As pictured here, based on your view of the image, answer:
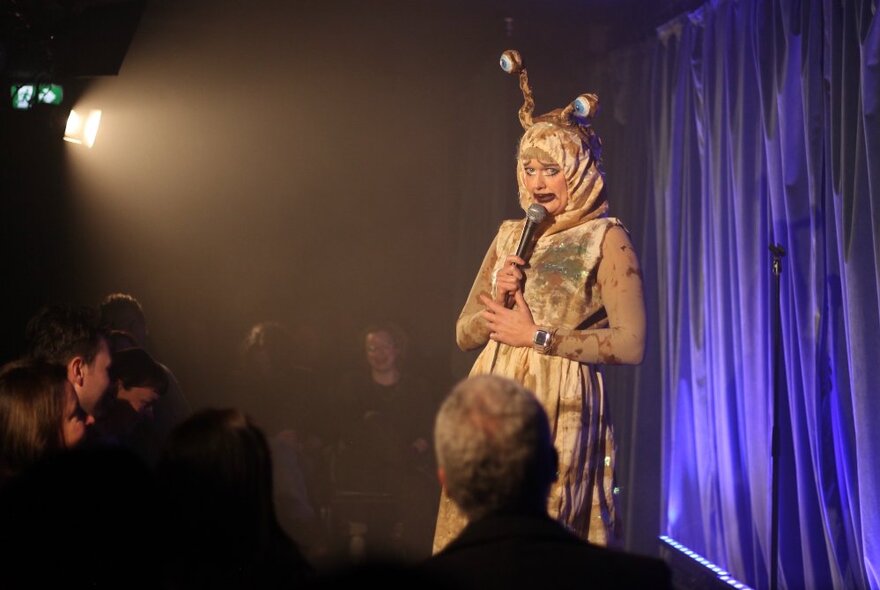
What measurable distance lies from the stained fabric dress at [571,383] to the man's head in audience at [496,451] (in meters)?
1.45

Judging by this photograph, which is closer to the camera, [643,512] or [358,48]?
[643,512]

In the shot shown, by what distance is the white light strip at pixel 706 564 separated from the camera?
4372mm

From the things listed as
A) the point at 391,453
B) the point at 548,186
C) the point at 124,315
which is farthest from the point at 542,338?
the point at 391,453

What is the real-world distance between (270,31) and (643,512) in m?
3.77

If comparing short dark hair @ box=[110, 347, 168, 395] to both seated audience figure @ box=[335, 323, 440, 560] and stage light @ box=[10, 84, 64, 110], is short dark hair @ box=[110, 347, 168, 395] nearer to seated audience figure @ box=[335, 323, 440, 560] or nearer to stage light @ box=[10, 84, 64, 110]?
seated audience figure @ box=[335, 323, 440, 560]

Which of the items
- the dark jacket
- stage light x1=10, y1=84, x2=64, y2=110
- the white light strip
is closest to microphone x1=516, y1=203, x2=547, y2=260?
the dark jacket

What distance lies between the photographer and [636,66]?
5.63 m

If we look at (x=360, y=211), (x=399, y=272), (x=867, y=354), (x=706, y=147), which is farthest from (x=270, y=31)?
(x=867, y=354)

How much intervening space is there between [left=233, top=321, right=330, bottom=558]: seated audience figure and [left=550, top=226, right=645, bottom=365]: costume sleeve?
3.02 metres

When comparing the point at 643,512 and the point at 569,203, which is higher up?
the point at 569,203

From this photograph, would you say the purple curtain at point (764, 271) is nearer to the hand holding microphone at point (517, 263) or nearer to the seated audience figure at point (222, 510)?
the hand holding microphone at point (517, 263)

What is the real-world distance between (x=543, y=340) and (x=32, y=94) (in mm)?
3755

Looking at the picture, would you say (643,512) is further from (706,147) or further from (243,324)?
(243,324)

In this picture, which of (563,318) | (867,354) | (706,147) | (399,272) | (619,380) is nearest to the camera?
(563,318)
